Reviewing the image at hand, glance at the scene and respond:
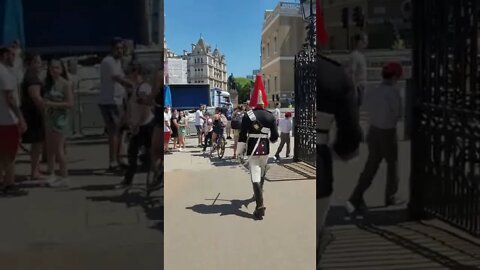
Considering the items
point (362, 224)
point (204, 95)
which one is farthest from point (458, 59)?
point (204, 95)

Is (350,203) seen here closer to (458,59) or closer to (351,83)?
(351,83)

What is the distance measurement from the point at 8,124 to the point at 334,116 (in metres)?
1.33

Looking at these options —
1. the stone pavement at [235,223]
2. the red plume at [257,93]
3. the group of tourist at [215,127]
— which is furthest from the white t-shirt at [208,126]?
the red plume at [257,93]

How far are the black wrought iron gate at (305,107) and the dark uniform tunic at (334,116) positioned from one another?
17.3 feet

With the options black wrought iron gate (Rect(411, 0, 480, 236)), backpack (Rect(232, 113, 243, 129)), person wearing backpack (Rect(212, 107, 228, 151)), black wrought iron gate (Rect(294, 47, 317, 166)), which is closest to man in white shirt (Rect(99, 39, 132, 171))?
black wrought iron gate (Rect(411, 0, 480, 236))

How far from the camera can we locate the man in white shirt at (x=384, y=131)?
1946 millimetres

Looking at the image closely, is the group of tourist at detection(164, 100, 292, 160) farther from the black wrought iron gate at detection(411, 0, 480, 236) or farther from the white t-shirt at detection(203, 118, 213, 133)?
the black wrought iron gate at detection(411, 0, 480, 236)

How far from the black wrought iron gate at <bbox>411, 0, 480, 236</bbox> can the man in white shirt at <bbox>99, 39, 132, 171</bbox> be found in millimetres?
1196

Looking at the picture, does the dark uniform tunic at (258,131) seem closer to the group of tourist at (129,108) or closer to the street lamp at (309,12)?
the street lamp at (309,12)

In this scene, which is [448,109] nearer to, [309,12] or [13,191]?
[13,191]

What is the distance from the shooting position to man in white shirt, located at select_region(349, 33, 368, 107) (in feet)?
6.39

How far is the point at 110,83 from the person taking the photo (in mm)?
1992

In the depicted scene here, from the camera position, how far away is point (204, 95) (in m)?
18.1

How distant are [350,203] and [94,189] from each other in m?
1.07
